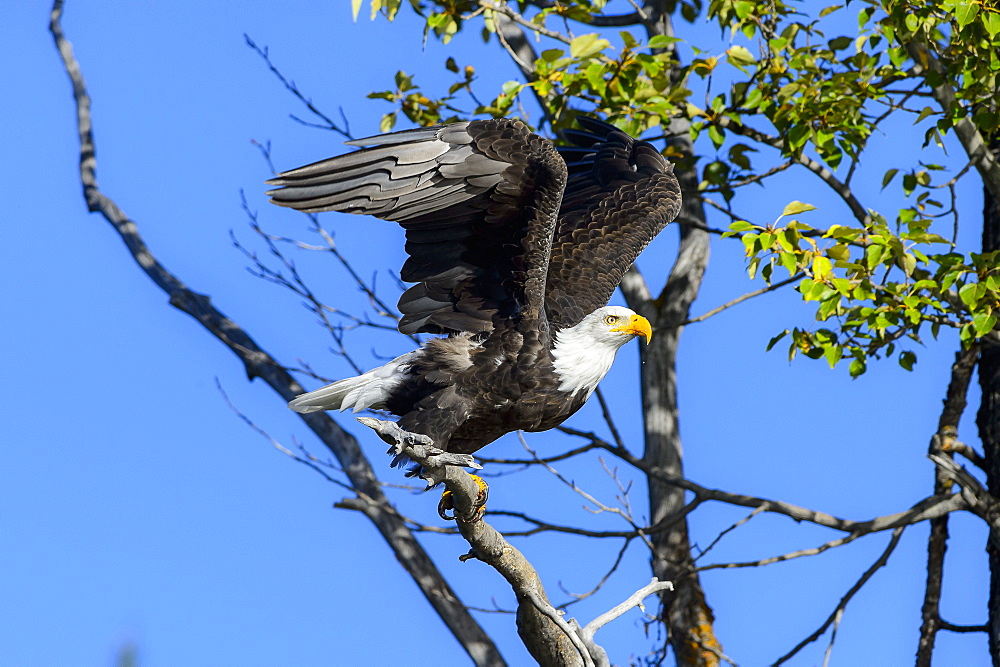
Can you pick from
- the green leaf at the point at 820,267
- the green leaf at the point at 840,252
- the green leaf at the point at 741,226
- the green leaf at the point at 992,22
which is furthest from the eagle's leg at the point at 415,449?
the green leaf at the point at 992,22

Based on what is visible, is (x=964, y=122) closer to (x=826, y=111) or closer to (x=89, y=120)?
(x=826, y=111)

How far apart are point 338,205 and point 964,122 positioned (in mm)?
3510

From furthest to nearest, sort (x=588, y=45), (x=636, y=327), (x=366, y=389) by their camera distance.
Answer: (x=588, y=45) → (x=636, y=327) → (x=366, y=389)

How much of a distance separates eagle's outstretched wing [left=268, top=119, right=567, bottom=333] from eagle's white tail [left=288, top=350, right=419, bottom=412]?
7.2 inches

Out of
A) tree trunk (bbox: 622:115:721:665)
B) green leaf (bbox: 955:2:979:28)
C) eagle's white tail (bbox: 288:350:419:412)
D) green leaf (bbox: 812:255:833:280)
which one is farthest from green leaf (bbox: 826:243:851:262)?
tree trunk (bbox: 622:115:721:665)

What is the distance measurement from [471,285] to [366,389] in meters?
0.59

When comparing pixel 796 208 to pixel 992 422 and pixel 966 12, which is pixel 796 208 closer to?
pixel 966 12

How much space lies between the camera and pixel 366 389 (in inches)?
169

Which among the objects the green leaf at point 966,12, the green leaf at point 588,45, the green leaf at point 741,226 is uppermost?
the green leaf at point 588,45

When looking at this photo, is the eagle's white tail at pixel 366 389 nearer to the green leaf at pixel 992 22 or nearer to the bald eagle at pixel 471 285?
the bald eagle at pixel 471 285

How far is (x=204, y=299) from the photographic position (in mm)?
9195

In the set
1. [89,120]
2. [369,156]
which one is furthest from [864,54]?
[89,120]

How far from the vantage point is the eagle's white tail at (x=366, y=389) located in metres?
4.27

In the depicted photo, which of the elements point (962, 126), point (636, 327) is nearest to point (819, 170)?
point (962, 126)
